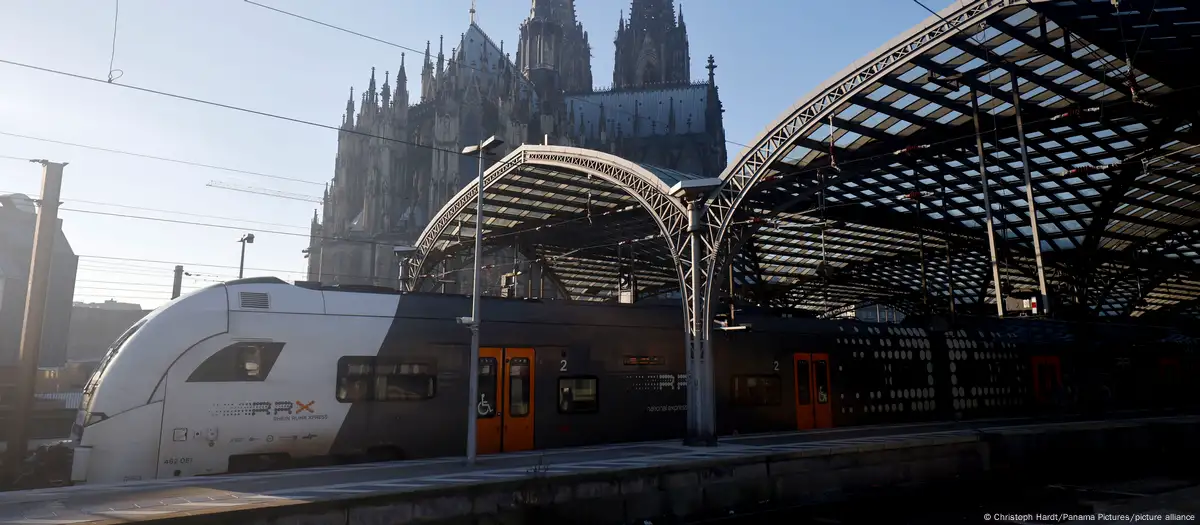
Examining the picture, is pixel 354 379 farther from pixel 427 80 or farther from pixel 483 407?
pixel 427 80

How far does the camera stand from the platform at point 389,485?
918 cm

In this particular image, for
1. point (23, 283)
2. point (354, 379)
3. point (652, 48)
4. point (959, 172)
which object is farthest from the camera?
point (652, 48)

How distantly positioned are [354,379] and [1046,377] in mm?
26009

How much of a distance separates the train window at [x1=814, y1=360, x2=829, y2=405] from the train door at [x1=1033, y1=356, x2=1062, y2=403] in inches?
428

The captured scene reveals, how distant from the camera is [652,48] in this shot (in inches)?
3994

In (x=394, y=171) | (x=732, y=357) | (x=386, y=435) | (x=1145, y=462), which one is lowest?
(x=1145, y=462)

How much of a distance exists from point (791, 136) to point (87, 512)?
18563mm

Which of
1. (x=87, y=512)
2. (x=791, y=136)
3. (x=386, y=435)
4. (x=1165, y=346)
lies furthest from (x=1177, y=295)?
(x=87, y=512)

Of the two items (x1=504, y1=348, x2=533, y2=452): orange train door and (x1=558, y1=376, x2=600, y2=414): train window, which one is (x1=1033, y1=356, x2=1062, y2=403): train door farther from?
(x1=504, y1=348, x2=533, y2=452): orange train door

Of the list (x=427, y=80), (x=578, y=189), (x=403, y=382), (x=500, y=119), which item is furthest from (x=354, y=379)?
(x=427, y=80)

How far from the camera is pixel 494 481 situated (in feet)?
37.4

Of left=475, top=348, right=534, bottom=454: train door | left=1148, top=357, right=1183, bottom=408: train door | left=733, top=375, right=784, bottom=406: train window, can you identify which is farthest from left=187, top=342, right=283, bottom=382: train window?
left=1148, top=357, right=1183, bottom=408: train door

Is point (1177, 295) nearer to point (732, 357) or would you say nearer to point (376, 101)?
point (732, 357)

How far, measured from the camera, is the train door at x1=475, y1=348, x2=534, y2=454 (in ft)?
52.1
